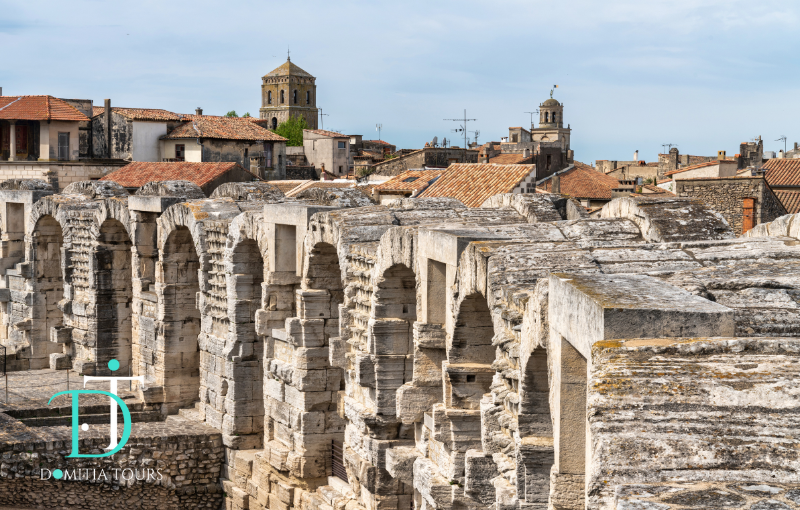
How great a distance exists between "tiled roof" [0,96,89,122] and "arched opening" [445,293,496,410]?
2733 centimetres

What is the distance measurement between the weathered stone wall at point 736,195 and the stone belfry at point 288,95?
59.5 meters

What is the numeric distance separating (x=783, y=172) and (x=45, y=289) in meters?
21.6

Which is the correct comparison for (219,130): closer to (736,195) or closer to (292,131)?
(736,195)

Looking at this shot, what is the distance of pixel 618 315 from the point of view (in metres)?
4.70

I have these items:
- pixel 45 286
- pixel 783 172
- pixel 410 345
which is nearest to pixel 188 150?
pixel 45 286

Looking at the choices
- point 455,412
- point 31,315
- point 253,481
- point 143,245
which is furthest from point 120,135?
point 455,412

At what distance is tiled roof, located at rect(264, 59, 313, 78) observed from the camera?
8438 centimetres

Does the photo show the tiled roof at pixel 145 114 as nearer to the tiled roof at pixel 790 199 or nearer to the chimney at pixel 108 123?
the chimney at pixel 108 123

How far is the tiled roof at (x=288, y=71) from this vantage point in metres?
84.4

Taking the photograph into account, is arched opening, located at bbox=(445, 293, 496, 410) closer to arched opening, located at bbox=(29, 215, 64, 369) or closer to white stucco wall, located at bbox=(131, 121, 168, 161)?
arched opening, located at bbox=(29, 215, 64, 369)

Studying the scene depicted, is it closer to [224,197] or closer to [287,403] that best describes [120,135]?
[224,197]

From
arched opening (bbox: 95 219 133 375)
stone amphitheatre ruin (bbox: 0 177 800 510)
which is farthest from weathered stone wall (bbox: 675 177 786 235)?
arched opening (bbox: 95 219 133 375)

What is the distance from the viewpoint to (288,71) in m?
84.2

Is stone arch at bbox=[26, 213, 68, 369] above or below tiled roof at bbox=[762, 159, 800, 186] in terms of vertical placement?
below
